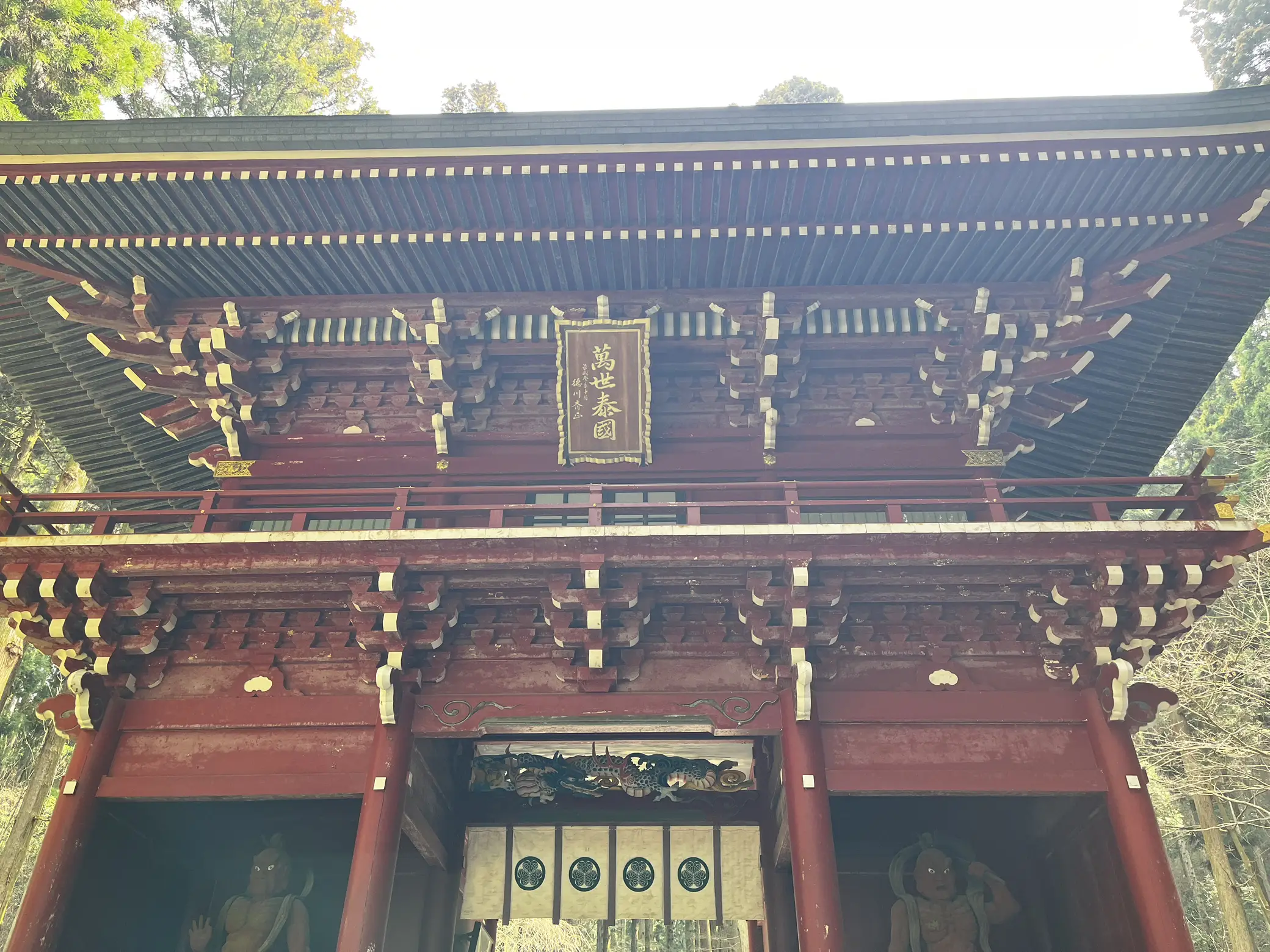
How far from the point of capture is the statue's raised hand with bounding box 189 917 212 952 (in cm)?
959

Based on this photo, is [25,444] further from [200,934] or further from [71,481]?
[200,934]

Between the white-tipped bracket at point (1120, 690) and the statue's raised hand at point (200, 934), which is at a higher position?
the white-tipped bracket at point (1120, 690)

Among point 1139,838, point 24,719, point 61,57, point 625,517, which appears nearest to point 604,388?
point 625,517

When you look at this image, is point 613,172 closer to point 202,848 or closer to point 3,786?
point 202,848

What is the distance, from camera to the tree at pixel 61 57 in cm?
1499

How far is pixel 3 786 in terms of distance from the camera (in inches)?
828

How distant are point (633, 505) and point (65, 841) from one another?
6499 millimetres

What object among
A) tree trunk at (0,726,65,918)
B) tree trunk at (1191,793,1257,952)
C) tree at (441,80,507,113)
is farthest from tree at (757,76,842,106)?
tree trunk at (0,726,65,918)

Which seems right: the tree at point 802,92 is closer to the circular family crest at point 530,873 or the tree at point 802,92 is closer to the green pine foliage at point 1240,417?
the green pine foliage at point 1240,417

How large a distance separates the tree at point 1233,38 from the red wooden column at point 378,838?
79.3 ft

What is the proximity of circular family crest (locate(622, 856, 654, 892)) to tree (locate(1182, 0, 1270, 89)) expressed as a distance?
22777 mm

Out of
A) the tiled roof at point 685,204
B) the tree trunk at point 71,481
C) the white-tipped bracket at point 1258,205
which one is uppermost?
the tree trunk at point 71,481

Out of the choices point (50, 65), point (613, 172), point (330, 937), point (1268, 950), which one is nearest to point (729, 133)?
point (613, 172)

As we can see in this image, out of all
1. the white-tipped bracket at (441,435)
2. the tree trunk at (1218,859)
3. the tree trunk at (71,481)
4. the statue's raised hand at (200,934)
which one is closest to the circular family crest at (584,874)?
the statue's raised hand at (200,934)
